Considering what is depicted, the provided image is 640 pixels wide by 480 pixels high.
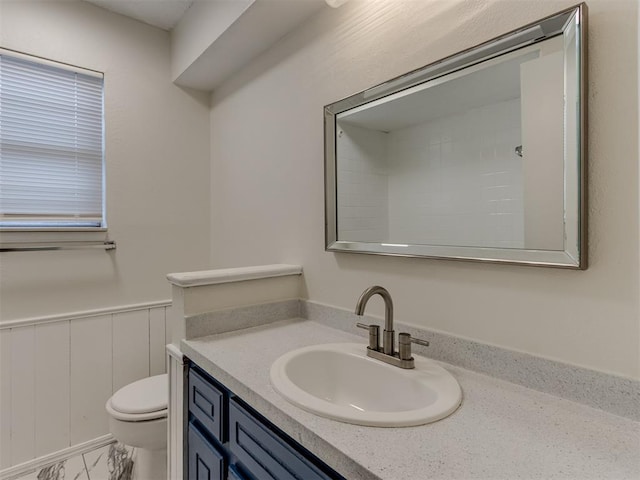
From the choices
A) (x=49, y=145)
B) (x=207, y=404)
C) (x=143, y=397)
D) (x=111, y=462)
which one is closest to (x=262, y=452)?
(x=207, y=404)

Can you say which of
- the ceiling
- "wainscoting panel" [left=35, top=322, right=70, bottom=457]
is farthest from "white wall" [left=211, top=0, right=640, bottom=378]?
"wainscoting panel" [left=35, top=322, right=70, bottom=457]

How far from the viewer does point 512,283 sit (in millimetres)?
971

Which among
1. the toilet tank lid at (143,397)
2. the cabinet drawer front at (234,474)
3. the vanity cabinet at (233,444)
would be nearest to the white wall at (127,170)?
the toilet tank lid at (143,397)

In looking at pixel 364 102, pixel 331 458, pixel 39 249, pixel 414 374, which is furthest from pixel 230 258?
pixel 331 458

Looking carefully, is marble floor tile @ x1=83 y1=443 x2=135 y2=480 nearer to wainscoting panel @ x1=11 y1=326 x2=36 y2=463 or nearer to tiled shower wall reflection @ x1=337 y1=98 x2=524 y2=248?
wainscoting panel @ x1=11 y1=326 x2=36 y2=463

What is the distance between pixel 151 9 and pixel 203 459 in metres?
2.30

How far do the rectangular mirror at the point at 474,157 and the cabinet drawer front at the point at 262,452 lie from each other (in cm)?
69

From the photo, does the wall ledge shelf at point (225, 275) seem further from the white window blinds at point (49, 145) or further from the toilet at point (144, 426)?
the white window blinds at point (49, 145)

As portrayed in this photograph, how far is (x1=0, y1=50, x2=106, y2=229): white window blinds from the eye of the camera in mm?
1813

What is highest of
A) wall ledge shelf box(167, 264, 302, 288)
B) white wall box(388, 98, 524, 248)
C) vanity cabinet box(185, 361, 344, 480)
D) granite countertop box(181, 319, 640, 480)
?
white wall box(388, 98, 524, 248)

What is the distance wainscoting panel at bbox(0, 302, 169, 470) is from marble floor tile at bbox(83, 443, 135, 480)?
93 millimetres

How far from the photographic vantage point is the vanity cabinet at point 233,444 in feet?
2.70

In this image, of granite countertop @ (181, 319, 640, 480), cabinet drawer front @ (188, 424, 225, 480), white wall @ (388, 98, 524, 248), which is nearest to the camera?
granite countertop @ (181, 319, 640, 480)

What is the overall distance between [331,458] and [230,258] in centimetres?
168
